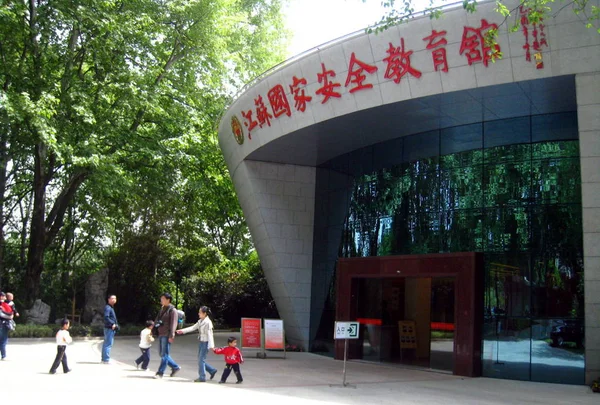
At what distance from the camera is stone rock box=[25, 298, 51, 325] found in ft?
81.5

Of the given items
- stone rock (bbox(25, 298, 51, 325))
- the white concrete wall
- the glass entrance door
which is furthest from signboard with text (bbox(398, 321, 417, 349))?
stone rock (bbox(25, 298, 51, 325))

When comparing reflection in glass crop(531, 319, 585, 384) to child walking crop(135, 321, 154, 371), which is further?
reflection in glass crop(531, 319, 585, 384)

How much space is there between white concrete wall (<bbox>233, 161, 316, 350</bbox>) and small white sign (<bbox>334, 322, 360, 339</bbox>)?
7.75 meters

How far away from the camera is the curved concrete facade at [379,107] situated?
1281cm

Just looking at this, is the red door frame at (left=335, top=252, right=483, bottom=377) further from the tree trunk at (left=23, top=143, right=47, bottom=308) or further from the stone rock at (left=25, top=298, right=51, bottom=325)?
the stone rock at (left=25, top=298, right=51, bottom=325)

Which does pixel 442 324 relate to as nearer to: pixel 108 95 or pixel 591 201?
pixel 591 201

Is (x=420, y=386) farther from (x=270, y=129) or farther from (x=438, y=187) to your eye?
(x=270, y=129)

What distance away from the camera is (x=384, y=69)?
579 inches

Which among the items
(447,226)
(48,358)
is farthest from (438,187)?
(48,358)

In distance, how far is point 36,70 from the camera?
2275 cm

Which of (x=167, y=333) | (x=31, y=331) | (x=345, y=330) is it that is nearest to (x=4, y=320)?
(x=167, y=333)

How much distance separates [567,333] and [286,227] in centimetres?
920

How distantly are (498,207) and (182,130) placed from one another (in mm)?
14106

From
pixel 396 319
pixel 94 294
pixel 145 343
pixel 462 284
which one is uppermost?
pixel 462 284
